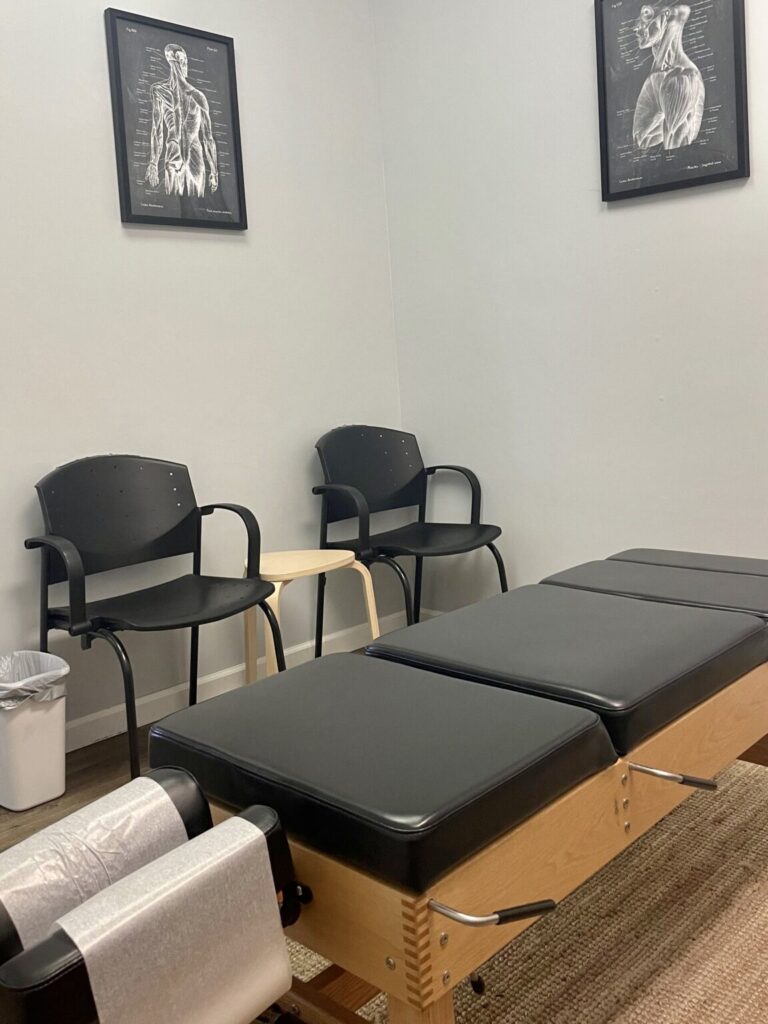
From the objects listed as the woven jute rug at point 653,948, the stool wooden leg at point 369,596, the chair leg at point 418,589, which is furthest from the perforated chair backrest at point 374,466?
the woven jute rug at point 653,948

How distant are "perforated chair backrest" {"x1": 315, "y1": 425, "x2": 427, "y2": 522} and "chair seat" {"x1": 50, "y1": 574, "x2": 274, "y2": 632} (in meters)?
0.71

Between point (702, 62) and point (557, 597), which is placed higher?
point (702, 62)

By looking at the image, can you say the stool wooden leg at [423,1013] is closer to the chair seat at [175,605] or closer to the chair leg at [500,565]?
the chair seat at [175,605]

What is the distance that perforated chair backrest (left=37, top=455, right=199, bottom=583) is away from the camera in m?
2.56

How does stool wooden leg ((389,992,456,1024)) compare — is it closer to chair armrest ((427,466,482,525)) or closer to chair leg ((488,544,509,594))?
chair leg ((488,544,509,594))

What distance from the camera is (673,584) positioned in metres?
2.17

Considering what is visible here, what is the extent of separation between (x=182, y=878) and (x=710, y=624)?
3.77 feet

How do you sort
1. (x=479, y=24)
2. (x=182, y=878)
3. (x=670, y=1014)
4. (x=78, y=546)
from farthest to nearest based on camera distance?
(x=479, y=24) < (x=78, y=546) < (x=670, y=1014) < (x=182, y=878)

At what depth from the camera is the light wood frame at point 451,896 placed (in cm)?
115

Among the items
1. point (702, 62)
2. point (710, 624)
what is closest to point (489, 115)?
point (702, 62)

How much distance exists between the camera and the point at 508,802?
4.09 ft

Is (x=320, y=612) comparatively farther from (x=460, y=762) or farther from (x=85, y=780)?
(x=460, y=762)

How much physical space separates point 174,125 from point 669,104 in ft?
4.82

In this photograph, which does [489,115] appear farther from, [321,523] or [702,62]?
[321,523]
